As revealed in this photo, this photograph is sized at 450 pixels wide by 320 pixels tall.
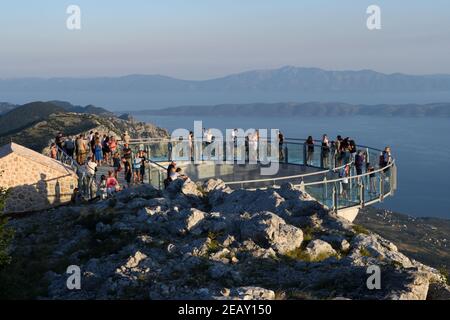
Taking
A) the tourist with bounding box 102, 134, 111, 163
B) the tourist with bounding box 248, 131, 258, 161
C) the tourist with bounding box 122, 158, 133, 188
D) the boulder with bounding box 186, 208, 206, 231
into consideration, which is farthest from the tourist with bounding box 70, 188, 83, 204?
the tourist with bounding box 248, 131, 258, 161

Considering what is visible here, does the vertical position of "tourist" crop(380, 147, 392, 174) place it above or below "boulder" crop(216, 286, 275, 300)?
above

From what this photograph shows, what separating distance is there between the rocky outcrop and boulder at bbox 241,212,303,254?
0.10ft

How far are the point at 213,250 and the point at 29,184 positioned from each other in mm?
10416

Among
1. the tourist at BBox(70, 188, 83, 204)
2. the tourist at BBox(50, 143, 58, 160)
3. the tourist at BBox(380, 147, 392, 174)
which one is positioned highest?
the tourist at BBox(50, 143, 58, 160)

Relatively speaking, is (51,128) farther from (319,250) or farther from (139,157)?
(319,250)

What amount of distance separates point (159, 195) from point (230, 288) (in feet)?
27.5

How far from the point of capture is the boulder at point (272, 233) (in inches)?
618

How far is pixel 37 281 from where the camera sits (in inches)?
589

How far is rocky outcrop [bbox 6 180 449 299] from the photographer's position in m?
12.7

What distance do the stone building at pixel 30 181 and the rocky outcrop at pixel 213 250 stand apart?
1508 mm

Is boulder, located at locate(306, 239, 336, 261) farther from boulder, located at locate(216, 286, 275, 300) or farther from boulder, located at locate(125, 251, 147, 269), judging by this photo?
boulder, located at locate(125, 251, 147, 269)
